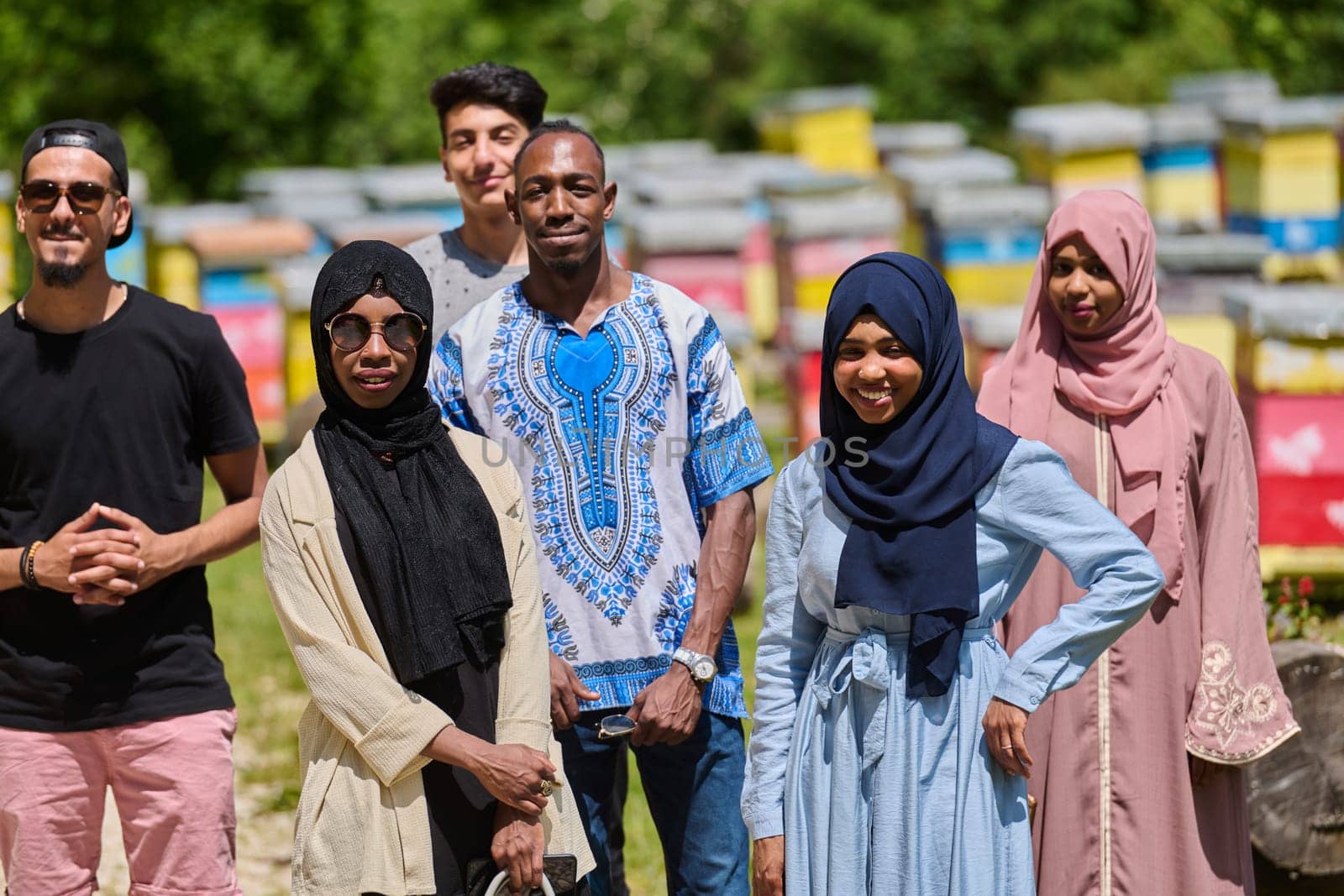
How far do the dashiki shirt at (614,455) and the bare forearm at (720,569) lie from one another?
4cm

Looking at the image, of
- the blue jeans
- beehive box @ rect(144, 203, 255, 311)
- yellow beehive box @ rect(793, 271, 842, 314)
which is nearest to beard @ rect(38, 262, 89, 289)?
the blue jeans

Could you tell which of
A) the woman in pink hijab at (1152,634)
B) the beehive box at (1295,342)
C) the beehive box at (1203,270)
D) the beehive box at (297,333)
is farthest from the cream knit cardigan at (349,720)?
the beehive box at (297,333)

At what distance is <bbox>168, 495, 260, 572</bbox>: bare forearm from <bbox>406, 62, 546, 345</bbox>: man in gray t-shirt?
67 centimetres

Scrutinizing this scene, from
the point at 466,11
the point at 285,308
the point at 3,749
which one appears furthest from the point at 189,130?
the point at 3,749

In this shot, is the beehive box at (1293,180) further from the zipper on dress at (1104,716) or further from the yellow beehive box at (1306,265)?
the zipper on dress at (1104,716)

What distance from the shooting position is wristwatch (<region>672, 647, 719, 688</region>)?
3623 millimetres

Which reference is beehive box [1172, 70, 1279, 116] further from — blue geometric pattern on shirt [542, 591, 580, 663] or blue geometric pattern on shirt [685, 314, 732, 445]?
blue geometric pattern on shirt [542, 591, 580, 663]

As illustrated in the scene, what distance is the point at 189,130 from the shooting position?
18.3m

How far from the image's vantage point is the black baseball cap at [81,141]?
151 inches

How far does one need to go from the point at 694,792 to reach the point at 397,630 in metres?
0.86

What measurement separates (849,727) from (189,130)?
16.5 m

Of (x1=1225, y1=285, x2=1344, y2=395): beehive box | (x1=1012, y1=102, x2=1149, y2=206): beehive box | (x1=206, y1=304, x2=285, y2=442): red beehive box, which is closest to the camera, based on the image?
(x1=1225, y1=285, x2=1344, y2=395): beehive box

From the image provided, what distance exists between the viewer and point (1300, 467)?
768 cm

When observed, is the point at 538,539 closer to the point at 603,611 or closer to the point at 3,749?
the point at 603,611
